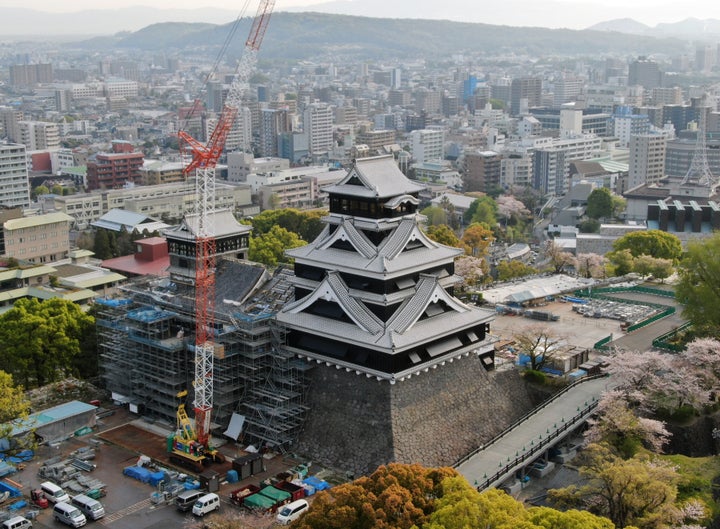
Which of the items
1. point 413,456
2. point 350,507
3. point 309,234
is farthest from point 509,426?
point 309,234

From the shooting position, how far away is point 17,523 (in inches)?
1275

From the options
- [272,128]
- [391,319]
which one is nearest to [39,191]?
[272,128]

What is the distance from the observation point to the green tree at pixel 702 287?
149ft

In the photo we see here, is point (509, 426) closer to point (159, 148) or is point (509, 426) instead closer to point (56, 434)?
point (56, 434)

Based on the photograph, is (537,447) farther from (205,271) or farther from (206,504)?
(205,271)

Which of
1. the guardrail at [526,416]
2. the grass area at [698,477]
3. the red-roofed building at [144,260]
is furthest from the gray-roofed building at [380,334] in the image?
the red-roofed building at [144,260]

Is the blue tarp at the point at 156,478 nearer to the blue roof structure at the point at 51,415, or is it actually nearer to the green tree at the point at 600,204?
the blue roof structure at the point at 51,415

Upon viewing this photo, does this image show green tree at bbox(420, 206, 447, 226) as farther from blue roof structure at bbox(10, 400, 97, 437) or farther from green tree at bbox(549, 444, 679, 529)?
green tree at bbox(549, 444, 679, 529)

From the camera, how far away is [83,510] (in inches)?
1336

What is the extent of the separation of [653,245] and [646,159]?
57.0m

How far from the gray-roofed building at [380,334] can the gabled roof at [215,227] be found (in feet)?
21.2

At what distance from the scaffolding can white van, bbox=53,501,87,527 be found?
893 centimetres

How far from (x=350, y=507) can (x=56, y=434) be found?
18415mm

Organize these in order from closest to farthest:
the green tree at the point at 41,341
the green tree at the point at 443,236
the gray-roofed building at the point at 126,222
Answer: the green tree at the point at 41,341 → the green tree at the point at 443,236 → the gray-roofed building at the point at 126,222
